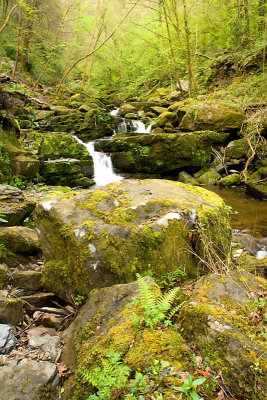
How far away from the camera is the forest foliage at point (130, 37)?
14.0 meters

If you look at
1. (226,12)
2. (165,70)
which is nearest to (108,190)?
(226,12)

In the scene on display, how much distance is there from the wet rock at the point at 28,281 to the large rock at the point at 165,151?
8.88 m

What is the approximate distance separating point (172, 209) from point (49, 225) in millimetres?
1614

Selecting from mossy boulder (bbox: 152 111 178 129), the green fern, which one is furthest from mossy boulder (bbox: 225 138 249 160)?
the green fern

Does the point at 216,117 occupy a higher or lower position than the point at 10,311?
higher

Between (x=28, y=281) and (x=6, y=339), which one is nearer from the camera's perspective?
(x=6, y=339)

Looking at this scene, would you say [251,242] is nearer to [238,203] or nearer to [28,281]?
[238,203]

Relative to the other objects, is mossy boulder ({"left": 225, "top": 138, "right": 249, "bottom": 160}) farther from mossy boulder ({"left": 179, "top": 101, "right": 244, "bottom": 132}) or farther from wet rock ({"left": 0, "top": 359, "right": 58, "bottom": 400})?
wet rock ({"left": 0, "top": 359, "right": 58, "bottom": 400})

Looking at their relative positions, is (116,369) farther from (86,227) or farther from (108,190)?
(108,190)

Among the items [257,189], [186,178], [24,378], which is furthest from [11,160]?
[257,189]

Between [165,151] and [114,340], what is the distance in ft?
33.4

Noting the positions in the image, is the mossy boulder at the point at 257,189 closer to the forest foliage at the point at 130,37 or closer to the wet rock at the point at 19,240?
the forest foliage at the point at 130,37

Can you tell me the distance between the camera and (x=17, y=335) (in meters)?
2.38

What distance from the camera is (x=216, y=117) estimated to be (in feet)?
36.7
